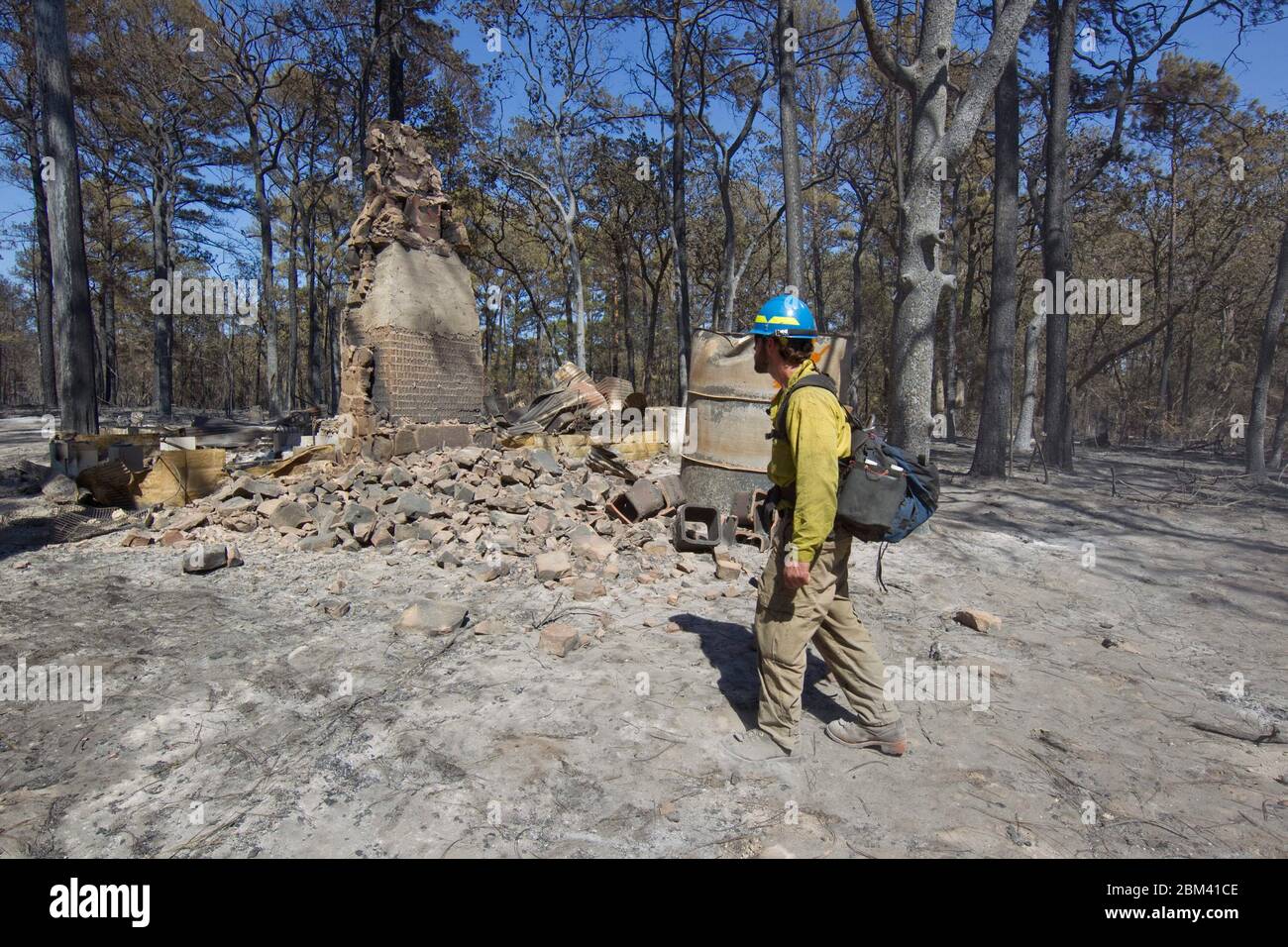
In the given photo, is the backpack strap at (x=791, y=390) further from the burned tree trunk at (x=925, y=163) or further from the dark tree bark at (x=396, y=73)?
the dark tree bark at (x=396, y=73)

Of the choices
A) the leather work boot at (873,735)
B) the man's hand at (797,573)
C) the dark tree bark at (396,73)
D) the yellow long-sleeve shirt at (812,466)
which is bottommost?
the leather work boot at (873,735)

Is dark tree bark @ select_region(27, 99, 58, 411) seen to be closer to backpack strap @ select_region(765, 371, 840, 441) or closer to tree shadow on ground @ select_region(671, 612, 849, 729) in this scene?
tree shadow on ground @ select_region(671, 612, 849, 729)

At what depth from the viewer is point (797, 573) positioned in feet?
8.88

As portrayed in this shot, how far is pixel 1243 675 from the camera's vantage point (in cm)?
383

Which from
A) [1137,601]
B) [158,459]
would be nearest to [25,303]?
[158,459]

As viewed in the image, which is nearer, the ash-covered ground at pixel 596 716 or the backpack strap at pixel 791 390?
the ash-covered ground at pixel 596 716

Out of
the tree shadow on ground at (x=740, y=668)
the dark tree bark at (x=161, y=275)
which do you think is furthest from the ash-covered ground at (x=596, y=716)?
the dark tree bark at (x=161, y=275)

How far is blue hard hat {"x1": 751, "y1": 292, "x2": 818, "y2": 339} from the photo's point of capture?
2.95 meters

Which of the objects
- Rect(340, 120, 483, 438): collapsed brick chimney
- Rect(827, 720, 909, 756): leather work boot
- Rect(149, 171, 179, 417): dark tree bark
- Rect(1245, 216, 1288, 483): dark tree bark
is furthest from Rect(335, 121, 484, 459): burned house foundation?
Rect(149, 171, 179, 417): dark tree bark

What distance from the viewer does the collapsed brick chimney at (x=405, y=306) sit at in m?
Answer: 8.61

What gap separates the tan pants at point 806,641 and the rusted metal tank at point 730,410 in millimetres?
3815

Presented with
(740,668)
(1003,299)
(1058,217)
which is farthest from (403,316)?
(1058,217)
